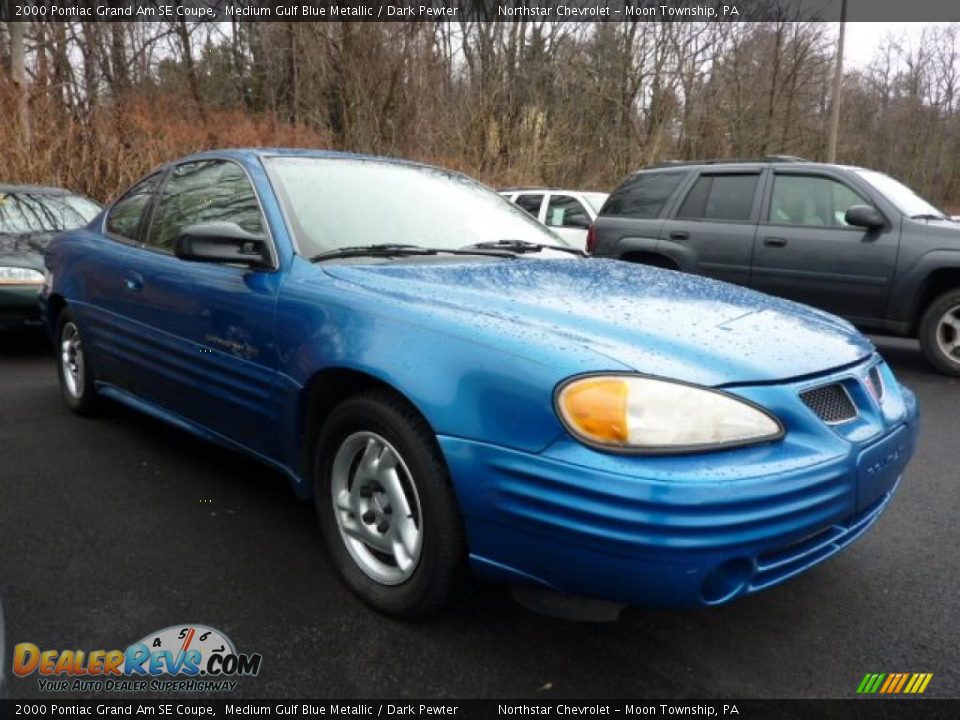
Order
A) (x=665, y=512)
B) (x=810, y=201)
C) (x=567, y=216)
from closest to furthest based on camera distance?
1. (x=665, y=512)
2. (x=810, y=201)
3. (x=567, y=216)

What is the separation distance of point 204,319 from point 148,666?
135cm

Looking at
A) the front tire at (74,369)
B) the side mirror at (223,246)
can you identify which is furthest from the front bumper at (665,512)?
the front tire at (74,369)

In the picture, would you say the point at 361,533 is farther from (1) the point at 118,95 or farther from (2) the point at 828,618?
(1) the point at 118,95

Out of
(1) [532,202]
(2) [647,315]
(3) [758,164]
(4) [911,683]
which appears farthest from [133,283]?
(1) [532,202]

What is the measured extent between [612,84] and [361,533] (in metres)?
25.2

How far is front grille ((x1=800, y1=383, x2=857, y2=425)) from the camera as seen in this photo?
2023mm

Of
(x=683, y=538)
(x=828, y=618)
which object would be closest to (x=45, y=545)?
(x=683, y=538)

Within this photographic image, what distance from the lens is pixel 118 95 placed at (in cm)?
1455

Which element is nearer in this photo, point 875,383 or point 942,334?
point 875,383

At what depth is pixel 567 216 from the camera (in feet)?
36.4

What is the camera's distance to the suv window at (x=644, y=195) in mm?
7270

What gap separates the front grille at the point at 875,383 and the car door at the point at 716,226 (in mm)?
4263

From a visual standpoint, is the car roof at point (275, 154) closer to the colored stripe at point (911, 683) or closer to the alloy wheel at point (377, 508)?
the alloy wheel at point (377, 508)

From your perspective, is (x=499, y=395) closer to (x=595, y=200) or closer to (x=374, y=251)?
(x=374, y=251)
